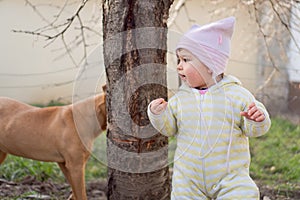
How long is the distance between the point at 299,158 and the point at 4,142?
306 centimetres

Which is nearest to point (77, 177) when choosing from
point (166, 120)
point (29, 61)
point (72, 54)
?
point (166, 120)

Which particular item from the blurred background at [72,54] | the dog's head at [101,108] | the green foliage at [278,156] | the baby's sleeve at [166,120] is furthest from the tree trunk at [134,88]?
the blurred background at [72,54]

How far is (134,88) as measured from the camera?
114 inches

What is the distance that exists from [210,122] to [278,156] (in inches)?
140

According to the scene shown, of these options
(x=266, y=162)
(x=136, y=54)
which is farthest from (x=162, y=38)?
(x=266, y=162)

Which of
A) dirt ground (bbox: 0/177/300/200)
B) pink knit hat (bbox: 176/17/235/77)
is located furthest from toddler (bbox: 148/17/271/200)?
dirt ground (bbox: 0/177/300/200)

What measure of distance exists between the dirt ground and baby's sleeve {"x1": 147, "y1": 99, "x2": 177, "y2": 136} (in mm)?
1877

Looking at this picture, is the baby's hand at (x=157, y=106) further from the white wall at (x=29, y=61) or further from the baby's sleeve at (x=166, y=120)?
the white wall at (x=29, y=61)

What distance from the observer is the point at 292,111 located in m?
7.66

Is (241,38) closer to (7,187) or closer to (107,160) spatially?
(7,187)

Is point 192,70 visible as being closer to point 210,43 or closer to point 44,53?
point 210,43

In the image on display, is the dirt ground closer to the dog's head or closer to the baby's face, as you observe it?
the dog's head

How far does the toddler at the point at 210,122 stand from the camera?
247 cm

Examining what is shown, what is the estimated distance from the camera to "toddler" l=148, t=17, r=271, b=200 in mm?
2473
